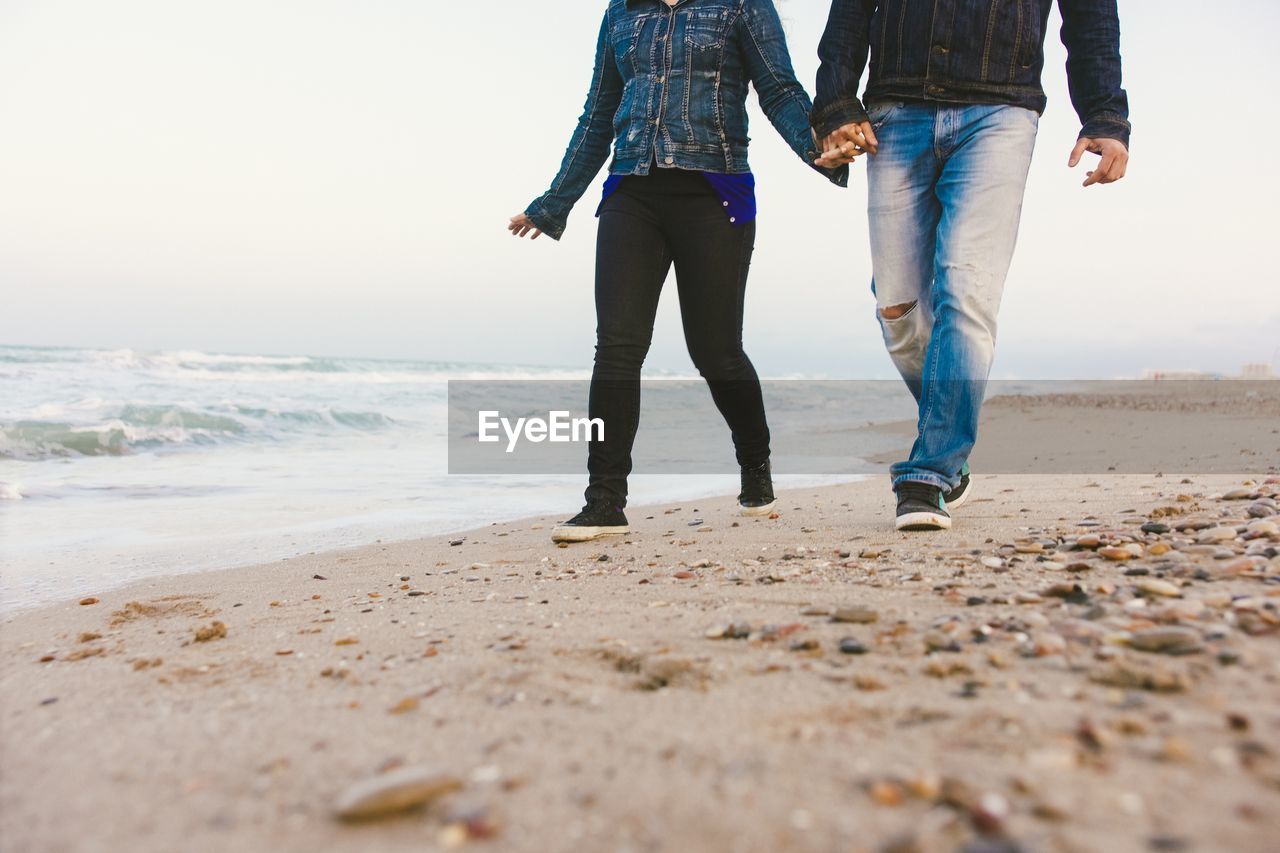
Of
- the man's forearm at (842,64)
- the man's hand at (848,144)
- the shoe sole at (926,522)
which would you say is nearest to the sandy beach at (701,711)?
the shoe sole at (926,522)

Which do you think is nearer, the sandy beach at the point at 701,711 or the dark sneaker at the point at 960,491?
the sandy beach at the point at 701,711

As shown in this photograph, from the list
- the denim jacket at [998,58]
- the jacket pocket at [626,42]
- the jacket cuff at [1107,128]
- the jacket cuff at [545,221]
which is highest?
the jacket pocket at [626,42]

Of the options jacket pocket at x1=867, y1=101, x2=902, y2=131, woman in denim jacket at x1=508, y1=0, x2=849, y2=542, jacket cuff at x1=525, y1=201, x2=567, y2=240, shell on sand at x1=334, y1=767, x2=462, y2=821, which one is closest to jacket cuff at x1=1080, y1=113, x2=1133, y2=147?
jacket pocket at x1=867, y1=101, x2=902, y2=131

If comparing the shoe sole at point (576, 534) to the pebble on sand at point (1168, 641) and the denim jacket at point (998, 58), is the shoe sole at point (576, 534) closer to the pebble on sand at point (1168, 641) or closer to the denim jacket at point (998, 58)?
the denim jacket at point (998, 58)

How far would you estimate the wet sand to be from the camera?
1062mm

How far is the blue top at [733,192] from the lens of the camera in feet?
11.5

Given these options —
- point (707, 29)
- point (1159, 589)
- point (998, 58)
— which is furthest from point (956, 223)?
point (1159, 589)

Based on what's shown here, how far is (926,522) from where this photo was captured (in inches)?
119

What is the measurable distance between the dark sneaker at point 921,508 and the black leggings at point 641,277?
38.1 inches

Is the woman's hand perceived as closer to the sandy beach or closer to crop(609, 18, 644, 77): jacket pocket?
crop(609, 18, 644, 77): jacket pocket

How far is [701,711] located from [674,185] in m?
2.50

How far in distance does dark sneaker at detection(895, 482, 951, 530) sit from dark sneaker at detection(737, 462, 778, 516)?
89 cm

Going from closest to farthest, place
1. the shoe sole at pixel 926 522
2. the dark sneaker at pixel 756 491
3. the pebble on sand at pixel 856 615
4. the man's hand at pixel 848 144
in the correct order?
the pebble on sand at pixel 856 615
the shoe sole at pixel 926 522
the man's hand at pixel 848 144
the dark sneaker at pixel 756 491

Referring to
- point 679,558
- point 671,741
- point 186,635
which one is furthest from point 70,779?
point 679,558
